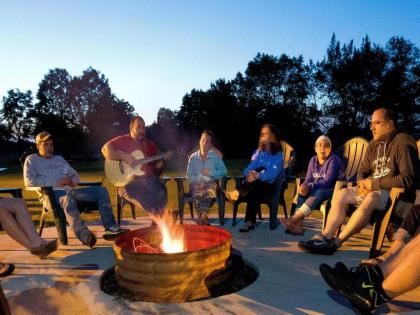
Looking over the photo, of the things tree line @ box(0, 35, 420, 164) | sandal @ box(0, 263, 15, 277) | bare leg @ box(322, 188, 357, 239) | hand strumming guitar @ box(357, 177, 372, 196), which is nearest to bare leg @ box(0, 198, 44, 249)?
sandal @ box(0, 263, 15, 277)

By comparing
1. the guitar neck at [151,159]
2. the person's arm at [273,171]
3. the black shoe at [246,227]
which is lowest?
the black shoe at [246,227]

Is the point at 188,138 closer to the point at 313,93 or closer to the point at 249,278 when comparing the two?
the point at 313,93

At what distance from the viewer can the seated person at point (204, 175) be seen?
219 inches

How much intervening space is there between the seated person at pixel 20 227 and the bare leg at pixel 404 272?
3.34 meters

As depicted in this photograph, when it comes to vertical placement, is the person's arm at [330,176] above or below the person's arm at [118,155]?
below

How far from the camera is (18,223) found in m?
3.87

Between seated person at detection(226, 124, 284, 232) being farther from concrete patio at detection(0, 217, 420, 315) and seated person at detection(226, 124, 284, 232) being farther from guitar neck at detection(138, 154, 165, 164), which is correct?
guitar neck at detection(138, 154, 165, 164)

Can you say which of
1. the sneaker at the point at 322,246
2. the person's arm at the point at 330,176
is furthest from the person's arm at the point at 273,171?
the sneaker at the point at 322,246

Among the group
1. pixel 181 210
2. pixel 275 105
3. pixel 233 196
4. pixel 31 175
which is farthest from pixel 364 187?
pixel 275 105

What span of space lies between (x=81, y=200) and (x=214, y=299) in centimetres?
259

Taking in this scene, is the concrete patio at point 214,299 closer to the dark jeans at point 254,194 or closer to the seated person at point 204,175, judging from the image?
the dark jeans at point 254,194

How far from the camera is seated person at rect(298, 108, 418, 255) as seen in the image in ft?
12.5

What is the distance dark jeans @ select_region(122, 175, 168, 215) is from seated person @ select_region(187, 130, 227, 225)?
568mm

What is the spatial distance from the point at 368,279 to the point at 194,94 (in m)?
42.5
